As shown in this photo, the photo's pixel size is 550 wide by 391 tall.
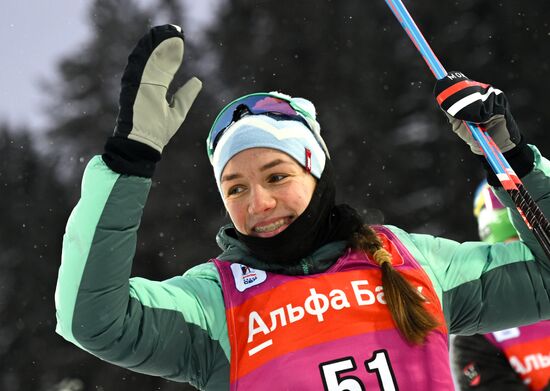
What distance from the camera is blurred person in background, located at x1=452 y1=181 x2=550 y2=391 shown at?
4.57 meters

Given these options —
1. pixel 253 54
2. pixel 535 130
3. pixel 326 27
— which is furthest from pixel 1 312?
pixel 535 130

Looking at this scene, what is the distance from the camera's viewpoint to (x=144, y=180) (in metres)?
2.38

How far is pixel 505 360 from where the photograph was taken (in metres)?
4.67

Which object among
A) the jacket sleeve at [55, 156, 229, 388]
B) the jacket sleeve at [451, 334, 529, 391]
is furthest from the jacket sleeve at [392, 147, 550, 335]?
the jacket sleeve at [451, 334, 529, 391]

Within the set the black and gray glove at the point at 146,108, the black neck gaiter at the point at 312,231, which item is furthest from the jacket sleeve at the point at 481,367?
the black and gray glove at the point at 146,108

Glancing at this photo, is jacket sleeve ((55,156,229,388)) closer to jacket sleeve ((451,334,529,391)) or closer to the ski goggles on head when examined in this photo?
the ski goggles on head

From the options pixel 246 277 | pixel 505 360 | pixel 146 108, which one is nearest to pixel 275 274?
pixel 246 277

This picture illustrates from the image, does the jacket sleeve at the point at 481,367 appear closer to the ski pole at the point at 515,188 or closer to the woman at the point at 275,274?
the woman at the point at 275,274

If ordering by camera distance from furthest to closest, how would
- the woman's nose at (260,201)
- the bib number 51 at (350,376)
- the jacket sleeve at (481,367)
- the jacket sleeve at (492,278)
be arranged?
the jacket sleeve at (481,367)
the jacket sleeve at (492,278)
the woman's nose at (260,201)
the bib number 51 at (350,376)

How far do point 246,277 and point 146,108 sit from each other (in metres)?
0.65

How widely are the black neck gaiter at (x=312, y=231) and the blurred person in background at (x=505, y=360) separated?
6.85 feet

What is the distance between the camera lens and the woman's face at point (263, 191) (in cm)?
268

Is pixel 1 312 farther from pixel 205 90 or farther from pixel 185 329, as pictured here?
pixel 185 329

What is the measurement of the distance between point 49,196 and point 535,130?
9665mm
